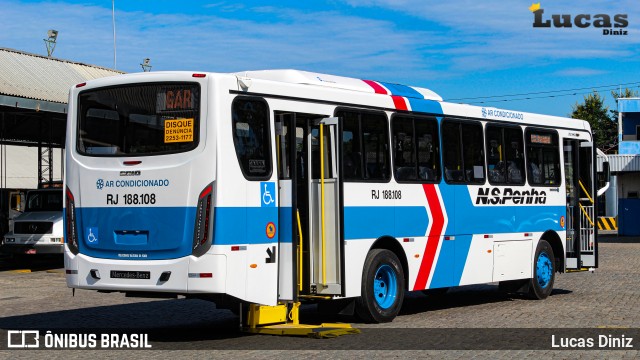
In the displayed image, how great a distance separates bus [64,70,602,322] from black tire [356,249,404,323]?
0.07 feet

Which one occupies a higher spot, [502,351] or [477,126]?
[477,126]

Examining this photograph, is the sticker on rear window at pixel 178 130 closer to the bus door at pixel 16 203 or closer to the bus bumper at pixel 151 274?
the bus bumper at pixel 151 274

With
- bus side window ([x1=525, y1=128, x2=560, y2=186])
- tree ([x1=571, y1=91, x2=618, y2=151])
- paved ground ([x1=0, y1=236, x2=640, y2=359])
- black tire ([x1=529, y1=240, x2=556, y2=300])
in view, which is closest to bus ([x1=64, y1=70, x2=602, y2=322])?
paved ground ([x1=0, y1=236, x2=640, y2=359])

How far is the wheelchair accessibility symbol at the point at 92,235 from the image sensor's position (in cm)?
1249

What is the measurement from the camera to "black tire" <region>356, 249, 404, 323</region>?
542 inches

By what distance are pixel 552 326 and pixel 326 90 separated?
14.0 feet

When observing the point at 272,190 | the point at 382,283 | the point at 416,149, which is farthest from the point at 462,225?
the point at 272,190

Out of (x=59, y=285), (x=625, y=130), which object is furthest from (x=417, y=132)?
(x=625, y=130)

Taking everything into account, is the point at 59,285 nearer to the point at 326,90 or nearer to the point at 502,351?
the point at 326,90

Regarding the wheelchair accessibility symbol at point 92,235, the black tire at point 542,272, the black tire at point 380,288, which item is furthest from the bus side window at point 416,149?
the wheelchair accessibility symbol at point 92,235

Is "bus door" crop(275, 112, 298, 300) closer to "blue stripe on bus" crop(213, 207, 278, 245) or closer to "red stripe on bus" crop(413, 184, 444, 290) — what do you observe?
"blue stripe on bus" crop(213, 207, 278, 245)

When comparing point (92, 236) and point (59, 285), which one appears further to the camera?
point (59, 285)

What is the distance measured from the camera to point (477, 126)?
16.6 m

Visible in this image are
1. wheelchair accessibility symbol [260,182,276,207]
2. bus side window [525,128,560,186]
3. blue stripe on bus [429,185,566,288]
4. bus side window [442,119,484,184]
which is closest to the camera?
wheelchair accessibility symbol [260,182,276,207]
